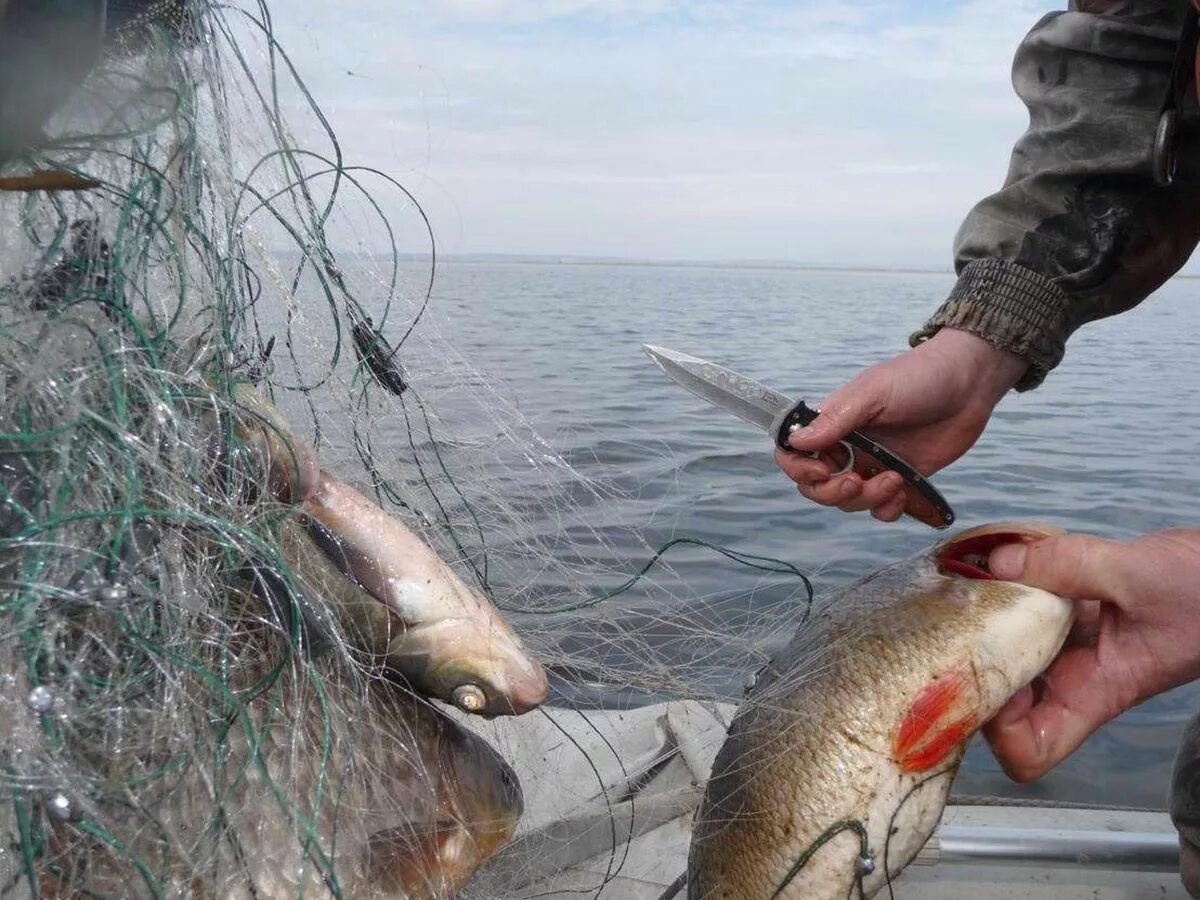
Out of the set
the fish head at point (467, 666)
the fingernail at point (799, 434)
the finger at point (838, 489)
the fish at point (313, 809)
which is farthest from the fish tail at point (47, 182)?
the finger at point (838, 489)

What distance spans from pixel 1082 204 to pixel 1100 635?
1187 mm

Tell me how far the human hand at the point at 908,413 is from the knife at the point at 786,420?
0.10 feet

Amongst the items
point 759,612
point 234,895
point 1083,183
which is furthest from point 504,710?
point 1083,183

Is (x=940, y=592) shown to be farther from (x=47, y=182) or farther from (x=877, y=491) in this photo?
(x=47, y=182)

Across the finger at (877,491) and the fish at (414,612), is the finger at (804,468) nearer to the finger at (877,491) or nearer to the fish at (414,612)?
the finger at (877,491)

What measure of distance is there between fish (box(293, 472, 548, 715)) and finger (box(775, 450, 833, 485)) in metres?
1.02

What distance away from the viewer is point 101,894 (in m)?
1.48

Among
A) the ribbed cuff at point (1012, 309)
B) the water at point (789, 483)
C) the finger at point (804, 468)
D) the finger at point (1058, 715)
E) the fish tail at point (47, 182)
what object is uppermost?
the fish tail at point (47, 182)

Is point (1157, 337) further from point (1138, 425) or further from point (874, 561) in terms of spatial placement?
point (874, 561)

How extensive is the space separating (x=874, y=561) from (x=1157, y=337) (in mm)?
20157

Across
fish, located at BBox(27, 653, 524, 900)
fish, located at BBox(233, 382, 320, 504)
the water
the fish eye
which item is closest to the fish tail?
fish, located at BBox(233, 382, 320, 504)

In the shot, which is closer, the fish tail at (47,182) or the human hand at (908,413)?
the fish tail at (47,182)

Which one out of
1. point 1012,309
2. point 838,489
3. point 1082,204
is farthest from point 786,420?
point 1082,204

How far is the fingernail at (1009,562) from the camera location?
2.16 m
